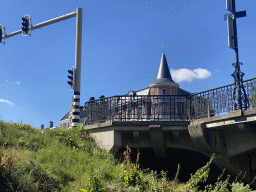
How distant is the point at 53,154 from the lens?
8203 millimetres

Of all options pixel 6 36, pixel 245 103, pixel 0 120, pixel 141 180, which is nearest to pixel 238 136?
pixel 245 103

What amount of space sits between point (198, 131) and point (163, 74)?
3792cm

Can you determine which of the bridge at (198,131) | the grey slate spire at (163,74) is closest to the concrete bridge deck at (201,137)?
the bridge at (198,131)

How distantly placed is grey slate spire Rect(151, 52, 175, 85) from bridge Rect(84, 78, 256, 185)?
3484cm

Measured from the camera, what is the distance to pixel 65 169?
24.6 feet

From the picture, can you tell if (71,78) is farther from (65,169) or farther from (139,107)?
(65,169)

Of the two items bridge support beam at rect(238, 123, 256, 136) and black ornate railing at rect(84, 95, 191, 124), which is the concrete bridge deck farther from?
black ornate railing at rect(84, 95, 191, 124)

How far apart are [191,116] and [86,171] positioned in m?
4.69

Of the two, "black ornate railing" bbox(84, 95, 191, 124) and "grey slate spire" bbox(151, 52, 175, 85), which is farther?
"grey slate spire" bbox(151, 52, 175, 85)

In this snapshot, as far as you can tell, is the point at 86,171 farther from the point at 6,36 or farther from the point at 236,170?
the point at 6,36

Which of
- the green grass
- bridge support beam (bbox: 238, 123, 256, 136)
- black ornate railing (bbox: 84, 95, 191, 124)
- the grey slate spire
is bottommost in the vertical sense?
the green grass

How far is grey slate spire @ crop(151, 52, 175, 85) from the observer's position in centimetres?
4571

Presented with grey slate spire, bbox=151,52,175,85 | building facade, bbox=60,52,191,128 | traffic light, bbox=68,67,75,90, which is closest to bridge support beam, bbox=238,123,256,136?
building facade, bbox=60,52,191,128

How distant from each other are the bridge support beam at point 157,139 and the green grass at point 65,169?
5.47 ft
